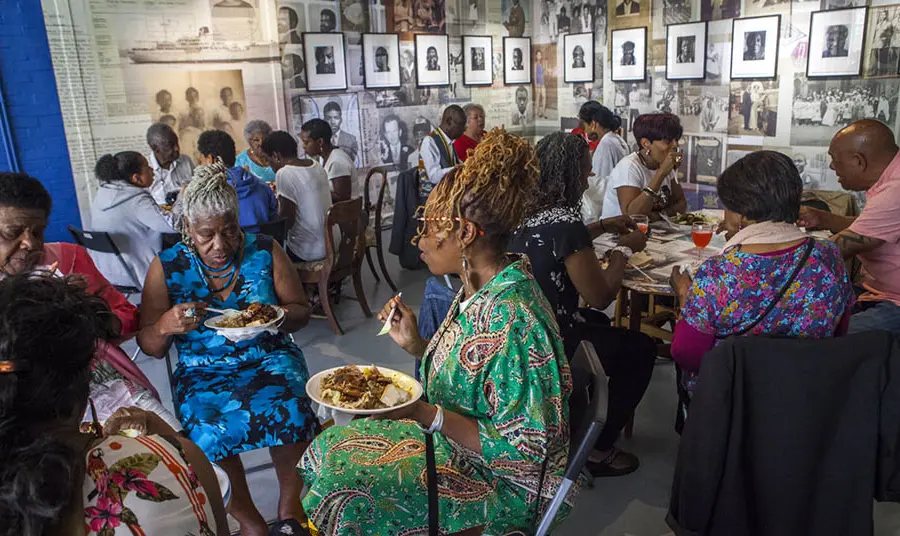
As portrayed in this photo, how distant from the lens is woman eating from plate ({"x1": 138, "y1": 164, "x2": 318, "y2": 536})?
91.8 inches

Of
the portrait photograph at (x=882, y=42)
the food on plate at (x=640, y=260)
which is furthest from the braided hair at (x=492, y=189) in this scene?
the portrait photograph at (x=882, y=42)

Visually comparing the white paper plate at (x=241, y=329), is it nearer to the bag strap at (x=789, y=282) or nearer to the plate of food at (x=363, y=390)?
the plate of food at (x=363, y=390)

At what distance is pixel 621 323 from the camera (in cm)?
411

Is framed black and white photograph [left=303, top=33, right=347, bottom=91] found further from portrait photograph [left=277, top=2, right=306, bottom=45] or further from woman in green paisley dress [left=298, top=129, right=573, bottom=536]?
woman in green paisley dress [left=298, top=129, right=573, bottom=536]

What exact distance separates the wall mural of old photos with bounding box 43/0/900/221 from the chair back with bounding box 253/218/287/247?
7.62ft

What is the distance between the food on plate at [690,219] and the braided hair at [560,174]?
59.1 inches

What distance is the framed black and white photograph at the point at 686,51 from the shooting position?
22.8 feet

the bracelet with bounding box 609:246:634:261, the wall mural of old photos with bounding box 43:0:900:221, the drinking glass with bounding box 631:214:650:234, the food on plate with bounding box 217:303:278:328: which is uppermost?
the wall mural of old photos with bounding box 43:0:900:221

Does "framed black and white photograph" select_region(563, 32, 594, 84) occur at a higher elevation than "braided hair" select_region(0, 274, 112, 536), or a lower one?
higher

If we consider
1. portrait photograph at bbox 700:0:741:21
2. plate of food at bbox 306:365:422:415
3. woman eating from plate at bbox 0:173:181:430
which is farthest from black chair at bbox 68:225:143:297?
portrait photograph at bbox 700:0:741:21

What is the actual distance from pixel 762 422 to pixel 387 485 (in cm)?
115

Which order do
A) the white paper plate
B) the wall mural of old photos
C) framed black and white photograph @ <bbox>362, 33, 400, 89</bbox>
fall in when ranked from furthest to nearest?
framed black and white photograph @ <bbox>362, 33, 400, 89</bbox>
the wall mural of old photos
the white paper plate

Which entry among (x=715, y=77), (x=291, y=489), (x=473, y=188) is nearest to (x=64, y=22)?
(x=291, y=489)

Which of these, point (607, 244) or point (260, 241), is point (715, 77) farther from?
point (260, 241)
